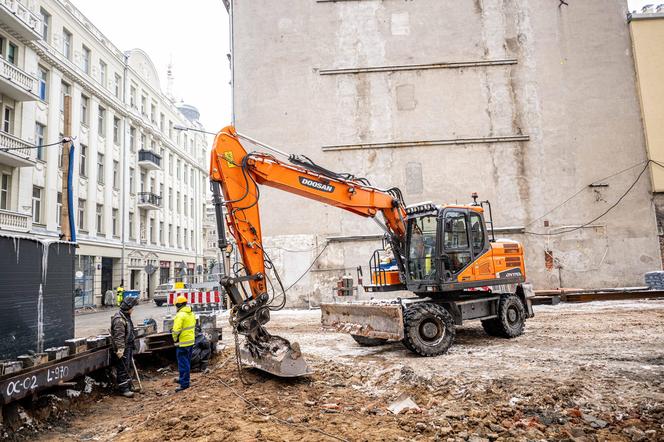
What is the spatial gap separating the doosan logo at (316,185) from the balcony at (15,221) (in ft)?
56.7

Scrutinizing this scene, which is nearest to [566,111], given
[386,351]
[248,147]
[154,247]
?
[248,147]

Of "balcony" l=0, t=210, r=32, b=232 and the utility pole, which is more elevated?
"balcony" l=0, t=210, r=32, b=232

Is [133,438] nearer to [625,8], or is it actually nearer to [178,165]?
[625,8]

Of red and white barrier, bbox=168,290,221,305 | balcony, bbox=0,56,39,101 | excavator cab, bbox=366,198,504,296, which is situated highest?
balcony, bbox=0,56,39,101

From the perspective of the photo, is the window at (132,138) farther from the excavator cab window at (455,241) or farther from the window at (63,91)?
the excavator cab window at (455,241)

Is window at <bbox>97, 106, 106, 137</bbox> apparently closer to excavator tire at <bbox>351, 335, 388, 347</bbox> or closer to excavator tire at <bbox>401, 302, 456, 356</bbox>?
excavator tire at <bbox>351, 335, 388, 347</bbox>

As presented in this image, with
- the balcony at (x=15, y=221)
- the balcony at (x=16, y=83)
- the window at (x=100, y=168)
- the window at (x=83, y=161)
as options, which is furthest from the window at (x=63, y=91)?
the balcony at (x=15, y=221)

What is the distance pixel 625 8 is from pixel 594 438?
23022 mm

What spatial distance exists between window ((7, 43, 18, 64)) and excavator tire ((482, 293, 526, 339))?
23.6 metres

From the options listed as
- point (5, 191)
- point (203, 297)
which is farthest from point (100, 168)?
point (203, 297)

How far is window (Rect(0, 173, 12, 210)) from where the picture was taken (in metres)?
20.8

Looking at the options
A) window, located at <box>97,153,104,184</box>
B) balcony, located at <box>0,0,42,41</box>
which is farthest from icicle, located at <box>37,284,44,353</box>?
window, located at <box>97,153,104,184</box>

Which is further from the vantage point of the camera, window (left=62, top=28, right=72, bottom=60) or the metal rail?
window (left=62, top=28, right=72, bottom=60)

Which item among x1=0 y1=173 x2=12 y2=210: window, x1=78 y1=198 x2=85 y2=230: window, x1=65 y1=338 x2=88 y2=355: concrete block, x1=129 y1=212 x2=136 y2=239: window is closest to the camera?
x1=65 y1=338 x2=88 y2=355: concrete block
